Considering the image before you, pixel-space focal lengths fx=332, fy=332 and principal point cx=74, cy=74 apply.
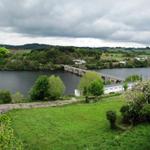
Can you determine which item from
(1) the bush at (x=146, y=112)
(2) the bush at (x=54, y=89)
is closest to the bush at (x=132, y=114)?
(1) the bush at (x=146, y=112)

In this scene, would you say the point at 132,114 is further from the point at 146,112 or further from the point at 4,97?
the point at 4,97

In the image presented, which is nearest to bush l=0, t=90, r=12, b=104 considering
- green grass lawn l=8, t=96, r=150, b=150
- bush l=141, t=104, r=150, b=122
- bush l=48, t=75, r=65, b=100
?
bush l=48, t=75, r=65, b=100

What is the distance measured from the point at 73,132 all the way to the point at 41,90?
29.0 meters

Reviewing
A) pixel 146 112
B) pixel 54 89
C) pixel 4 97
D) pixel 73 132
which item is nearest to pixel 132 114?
pixel 146 112

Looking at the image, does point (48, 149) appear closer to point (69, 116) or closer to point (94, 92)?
point (69, 116)

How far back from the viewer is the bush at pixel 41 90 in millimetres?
57844

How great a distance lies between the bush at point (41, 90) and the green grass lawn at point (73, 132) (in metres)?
17.4

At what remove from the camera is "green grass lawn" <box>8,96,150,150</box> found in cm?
2572

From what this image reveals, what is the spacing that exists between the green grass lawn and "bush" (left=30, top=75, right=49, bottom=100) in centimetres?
1737

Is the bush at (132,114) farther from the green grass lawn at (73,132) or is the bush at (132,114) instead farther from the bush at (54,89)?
the bush at (54,89)

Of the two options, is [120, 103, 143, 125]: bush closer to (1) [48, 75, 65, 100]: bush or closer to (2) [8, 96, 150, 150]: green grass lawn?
(2) [8, 96, 150, 150]: green grass lawn

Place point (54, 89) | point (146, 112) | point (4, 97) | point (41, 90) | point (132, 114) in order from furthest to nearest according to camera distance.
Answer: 1. point (41, 90)
2. point (54, 89)
3. point (4, 97)
4. point (132, 114)
5. point (146, 112)

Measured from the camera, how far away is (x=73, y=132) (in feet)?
97.8

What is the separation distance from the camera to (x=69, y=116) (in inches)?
1460
